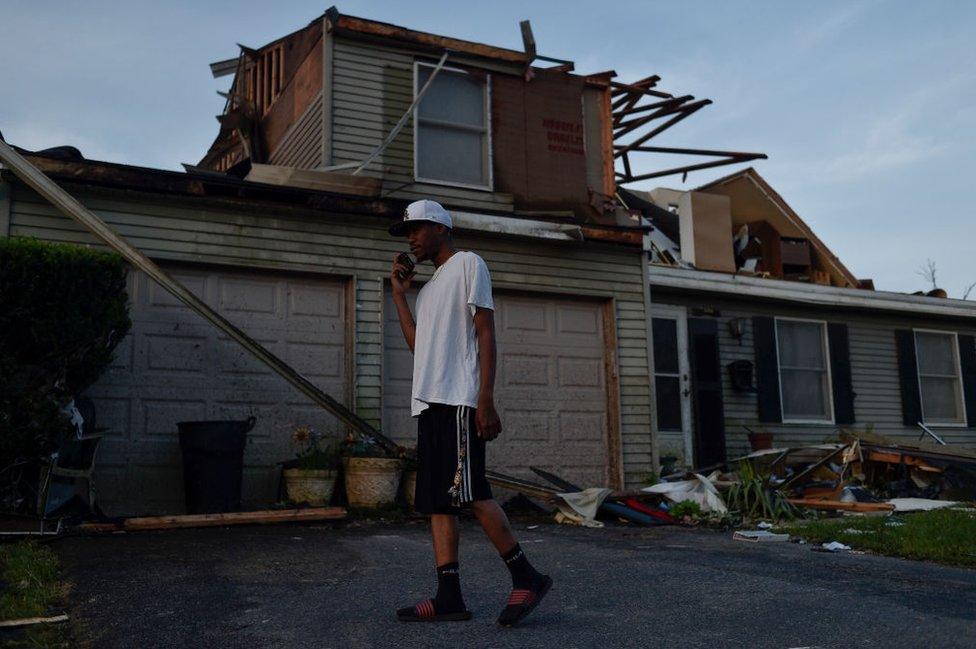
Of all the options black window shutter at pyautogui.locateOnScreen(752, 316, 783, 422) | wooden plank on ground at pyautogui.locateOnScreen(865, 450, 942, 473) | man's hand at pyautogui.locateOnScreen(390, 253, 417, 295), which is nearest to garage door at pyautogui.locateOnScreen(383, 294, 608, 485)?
wooden plank on ground at pyautogui.locateOnScreen(865, 450, 942, 473)

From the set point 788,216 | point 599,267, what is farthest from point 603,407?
point 788,216

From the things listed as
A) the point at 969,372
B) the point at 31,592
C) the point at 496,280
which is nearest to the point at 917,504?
the point at 496,280

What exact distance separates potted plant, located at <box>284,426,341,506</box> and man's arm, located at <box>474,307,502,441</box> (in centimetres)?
450

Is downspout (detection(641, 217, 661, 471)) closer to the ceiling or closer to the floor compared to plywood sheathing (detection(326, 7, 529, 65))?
closer to the floor

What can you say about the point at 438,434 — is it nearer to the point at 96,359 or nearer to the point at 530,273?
the point at 96,359

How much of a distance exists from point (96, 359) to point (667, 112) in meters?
8.83

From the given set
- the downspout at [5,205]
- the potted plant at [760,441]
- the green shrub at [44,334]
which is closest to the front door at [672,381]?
the potted plant at [760,441]

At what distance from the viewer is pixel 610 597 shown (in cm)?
470

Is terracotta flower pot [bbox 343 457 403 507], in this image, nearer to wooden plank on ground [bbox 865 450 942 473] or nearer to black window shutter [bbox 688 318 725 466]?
black window shutter [bbox 688 318 725 466]

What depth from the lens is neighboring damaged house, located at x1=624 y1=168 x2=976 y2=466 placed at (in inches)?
500

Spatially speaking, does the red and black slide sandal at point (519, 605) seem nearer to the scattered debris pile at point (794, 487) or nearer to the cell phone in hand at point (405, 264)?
the cell phone in hand at point (405, 264)

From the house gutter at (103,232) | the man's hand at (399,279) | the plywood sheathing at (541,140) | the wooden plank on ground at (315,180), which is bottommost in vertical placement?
the man's hand at (399,279)

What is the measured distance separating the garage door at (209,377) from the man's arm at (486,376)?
17.2 feet

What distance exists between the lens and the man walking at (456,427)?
12.9ft
